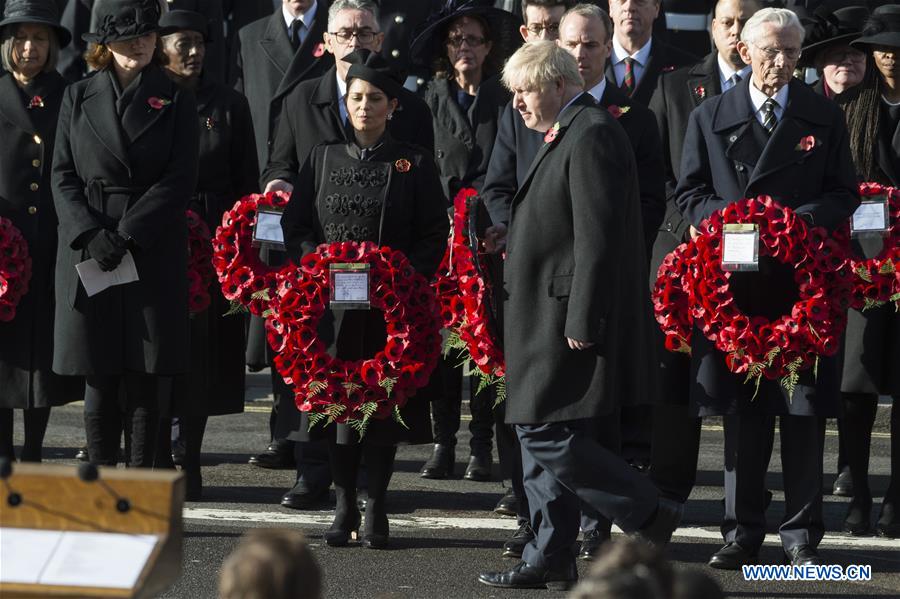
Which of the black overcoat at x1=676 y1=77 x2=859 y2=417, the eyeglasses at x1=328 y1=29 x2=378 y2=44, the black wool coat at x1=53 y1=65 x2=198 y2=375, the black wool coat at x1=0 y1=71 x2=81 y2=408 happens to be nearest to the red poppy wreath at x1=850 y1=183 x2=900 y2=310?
the black overcoat at x1=676 y1=77 x2=859 y2=417

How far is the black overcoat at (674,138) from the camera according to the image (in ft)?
25.1

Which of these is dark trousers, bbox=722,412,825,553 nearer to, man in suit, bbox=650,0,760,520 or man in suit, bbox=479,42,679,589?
man in suit, bbox=650,0,760,520

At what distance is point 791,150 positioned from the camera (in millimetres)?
7141

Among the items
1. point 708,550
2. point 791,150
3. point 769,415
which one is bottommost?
point 708,550

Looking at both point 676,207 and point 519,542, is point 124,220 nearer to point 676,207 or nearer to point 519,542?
point 519,542

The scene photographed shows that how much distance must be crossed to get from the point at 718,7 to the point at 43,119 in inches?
135

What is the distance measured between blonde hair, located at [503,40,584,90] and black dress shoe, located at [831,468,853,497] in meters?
3.31

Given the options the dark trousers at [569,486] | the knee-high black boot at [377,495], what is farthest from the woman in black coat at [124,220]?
the dark trousers at [569,486]

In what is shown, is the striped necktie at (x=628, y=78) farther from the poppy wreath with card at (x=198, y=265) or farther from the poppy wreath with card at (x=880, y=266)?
the poppy wreath with card at (x=198, y=265)

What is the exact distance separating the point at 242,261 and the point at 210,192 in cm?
81

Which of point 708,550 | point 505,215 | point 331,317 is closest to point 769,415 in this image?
point 708,550

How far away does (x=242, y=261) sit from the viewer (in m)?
8.21

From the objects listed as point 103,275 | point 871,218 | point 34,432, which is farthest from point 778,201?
point 34,432

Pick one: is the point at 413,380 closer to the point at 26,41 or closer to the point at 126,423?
the point at 126,423
